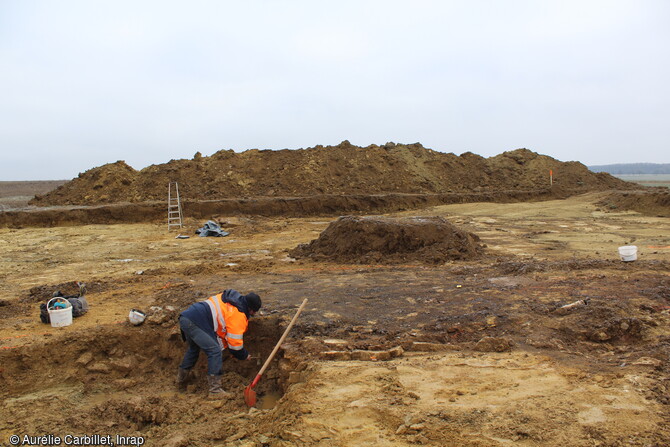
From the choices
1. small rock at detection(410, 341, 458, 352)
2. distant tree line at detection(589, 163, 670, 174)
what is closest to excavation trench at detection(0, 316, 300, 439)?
small rock at detection(410, 341, 458, 352)

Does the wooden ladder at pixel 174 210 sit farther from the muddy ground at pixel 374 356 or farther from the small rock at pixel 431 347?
the small rock at pixel 431 347

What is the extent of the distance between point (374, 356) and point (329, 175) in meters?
18.9

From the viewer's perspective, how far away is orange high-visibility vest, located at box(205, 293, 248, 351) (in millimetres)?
4797

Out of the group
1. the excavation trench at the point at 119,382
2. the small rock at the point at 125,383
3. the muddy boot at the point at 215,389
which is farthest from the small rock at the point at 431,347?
the small rock at the point at 125,383

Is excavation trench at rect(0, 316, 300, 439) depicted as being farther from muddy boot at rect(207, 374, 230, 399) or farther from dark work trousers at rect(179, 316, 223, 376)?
dark work trousers at rect(179, 316, 223, 376)

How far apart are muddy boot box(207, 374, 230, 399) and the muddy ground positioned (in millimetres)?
150

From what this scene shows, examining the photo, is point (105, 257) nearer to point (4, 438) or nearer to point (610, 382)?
point (4, 438)

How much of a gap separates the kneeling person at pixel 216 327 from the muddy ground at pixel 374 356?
0.32 m

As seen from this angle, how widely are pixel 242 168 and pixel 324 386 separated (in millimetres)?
19955

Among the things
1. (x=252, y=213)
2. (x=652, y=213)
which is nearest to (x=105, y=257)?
(x=252, y=213)

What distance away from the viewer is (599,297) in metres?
5.57

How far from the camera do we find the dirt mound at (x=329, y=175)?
68.5 ft

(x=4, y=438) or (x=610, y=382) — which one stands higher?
(x=610, y=382)

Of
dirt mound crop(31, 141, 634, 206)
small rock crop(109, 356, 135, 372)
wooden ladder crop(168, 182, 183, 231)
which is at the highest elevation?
dirt mound crop(31, 141, 634, 206)
